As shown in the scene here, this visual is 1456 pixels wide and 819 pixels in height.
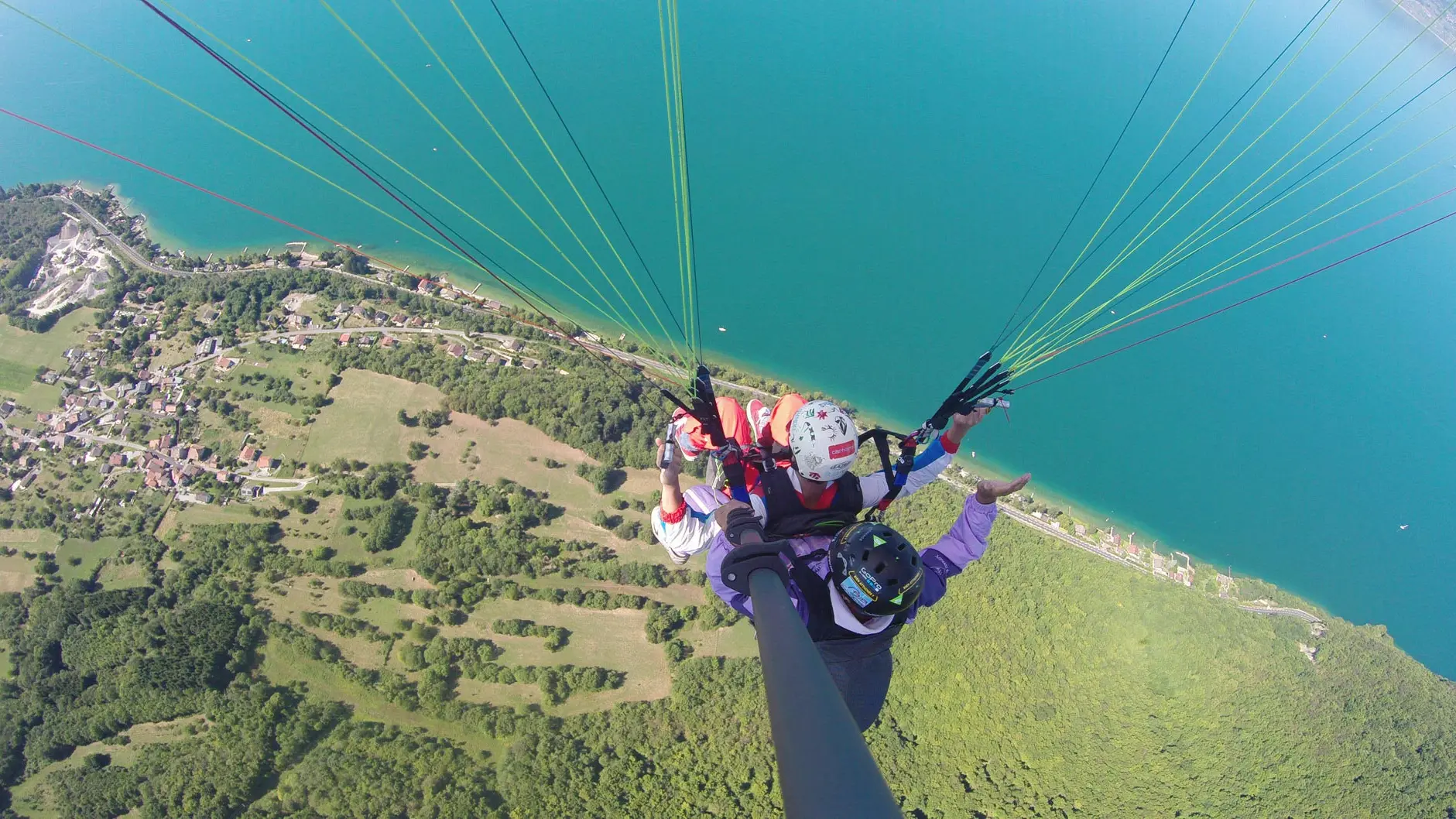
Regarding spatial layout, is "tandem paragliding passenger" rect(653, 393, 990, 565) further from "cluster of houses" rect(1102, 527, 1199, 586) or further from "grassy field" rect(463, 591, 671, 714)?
"cluster of houses" rect(1102, 527, 1199, 586)

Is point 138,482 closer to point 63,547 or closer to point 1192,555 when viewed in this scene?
point 63,547

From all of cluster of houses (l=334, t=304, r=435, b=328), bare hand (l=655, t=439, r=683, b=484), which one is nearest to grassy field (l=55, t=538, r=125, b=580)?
cluster of houses (l=334, t=304, r=435, b=328)

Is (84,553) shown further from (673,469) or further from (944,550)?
(944,550)

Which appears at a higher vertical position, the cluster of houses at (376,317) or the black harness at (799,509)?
the cluster of houses at (376,317)

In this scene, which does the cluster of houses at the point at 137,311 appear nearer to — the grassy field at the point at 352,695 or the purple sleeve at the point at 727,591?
the grassy field at the point at 352,695

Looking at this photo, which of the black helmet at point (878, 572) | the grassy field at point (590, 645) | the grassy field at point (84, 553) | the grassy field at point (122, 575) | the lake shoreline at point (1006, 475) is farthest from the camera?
the lake shoreline at point (1006, 475)

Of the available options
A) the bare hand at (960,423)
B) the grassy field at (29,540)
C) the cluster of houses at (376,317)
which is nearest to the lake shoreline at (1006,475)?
the cluster of houses at (376,317)

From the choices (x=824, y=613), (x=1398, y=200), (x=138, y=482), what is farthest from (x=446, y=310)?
(x=1398, y=200)
